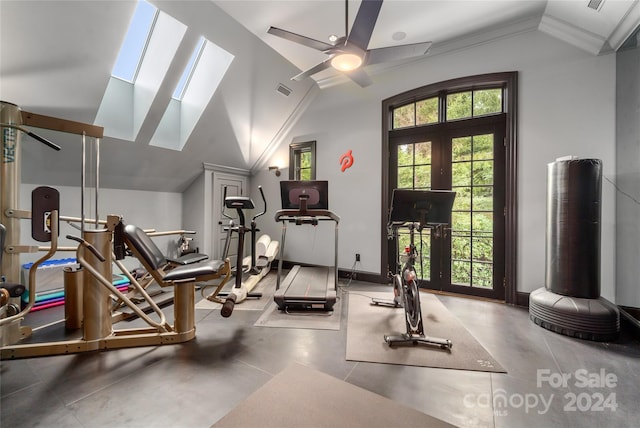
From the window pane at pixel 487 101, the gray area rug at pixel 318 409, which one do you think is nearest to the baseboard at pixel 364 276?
the gray area rug at pixel 318 409

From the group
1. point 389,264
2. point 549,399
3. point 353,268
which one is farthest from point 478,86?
point 549,399

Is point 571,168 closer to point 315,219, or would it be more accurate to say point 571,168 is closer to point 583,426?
point 583,426

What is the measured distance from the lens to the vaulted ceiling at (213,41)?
101 inches

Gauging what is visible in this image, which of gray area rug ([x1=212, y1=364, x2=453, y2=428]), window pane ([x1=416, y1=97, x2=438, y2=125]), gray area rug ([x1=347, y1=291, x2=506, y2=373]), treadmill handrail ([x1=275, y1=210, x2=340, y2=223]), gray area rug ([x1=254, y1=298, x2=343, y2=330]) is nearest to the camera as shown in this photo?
gray area rug ([x1=212, y1=364, x2=453, y2=428])

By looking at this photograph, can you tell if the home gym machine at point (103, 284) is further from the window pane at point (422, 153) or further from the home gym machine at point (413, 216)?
the window pane at point (422, 153)

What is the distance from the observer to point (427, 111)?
165 inches

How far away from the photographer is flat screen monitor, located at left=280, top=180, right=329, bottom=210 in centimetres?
363

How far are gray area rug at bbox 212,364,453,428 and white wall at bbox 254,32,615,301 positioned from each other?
2868mm

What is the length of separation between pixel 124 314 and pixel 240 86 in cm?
361

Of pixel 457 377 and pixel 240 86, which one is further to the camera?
pixel 240 86

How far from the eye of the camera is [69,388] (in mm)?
1726

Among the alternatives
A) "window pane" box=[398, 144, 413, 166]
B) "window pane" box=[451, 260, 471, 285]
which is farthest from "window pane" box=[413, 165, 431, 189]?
"window pane" box=[451, 260, 471, 285]

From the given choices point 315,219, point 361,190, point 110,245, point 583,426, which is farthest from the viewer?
point 361,190

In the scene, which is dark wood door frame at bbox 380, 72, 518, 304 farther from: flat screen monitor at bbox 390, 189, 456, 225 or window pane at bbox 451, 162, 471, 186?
flat screen monitor at bbox 390, 189, 456, 225
